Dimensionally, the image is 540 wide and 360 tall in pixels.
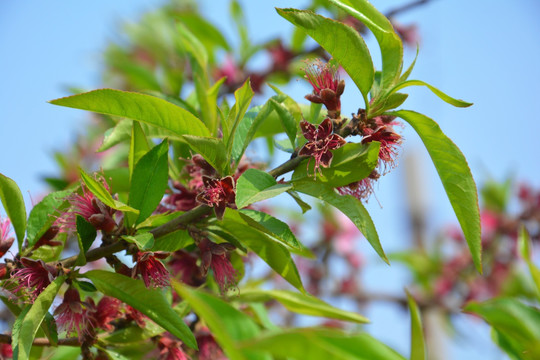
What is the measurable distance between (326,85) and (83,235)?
0.57 metres

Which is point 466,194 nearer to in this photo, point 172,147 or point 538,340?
point 538,340

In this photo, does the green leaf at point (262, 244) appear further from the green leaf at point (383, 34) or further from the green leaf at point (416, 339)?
the green leaf at point (383, 34)

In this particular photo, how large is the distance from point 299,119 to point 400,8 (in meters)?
0.94

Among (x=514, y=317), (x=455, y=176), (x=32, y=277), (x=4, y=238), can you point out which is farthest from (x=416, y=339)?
(x=4, y=238)

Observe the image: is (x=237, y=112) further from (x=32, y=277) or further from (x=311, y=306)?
(x=32, y=277)

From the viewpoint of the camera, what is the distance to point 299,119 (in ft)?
3.82

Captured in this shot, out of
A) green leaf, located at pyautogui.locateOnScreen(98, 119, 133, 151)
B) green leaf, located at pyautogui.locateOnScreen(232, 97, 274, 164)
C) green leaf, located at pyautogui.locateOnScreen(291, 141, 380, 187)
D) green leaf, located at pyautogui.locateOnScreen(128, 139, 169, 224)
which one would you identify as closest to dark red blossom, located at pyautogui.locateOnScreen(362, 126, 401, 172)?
green leaf, located at pyautogui.locateOnScreen(291, 141, 380, 187)

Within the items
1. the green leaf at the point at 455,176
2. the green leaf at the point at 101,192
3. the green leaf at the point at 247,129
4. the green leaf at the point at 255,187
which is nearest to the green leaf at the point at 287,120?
the green leaf at the point at 247,129

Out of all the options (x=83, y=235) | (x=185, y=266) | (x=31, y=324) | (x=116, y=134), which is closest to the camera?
(x=31, y=324)

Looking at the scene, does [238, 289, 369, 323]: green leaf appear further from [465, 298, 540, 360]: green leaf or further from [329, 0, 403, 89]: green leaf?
[329, 0, 403, 89]: green leaf

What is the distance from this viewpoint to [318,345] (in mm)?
559

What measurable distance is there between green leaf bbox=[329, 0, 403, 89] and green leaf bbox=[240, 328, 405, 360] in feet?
1.84

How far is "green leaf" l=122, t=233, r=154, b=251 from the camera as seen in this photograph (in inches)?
36.2

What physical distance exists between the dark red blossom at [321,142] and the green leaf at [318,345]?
40 centimetres
